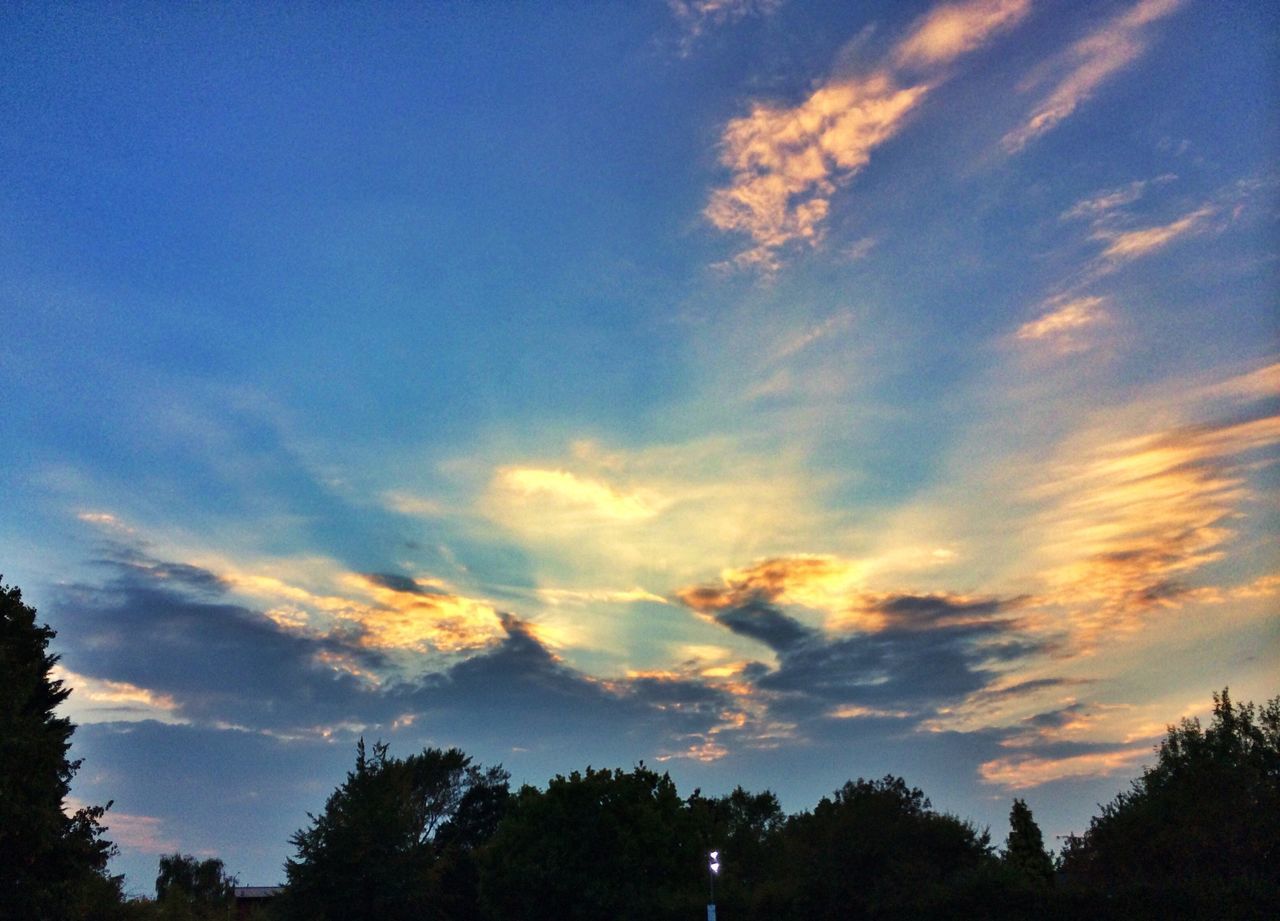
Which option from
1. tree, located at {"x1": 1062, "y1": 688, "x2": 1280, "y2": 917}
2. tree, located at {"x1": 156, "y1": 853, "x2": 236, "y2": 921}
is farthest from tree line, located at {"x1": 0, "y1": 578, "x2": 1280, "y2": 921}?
tree, located at {"x1": 156, "y1": 853, "x2": 236, "y2": 921}

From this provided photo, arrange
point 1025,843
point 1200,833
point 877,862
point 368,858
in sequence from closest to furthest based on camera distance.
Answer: point 1200,833
point 877,862
point 368,858
point 1025,843

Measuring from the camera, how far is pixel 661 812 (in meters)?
71.4

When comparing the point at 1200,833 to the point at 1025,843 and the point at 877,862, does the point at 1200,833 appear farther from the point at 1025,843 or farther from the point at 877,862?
the point at 1025,843

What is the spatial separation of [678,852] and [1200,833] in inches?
1438

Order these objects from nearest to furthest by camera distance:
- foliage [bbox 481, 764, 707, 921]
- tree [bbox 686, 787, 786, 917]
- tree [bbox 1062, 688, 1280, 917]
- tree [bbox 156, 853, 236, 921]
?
tree [bbox 1062, 688, 1280, 917] → tree [bbox 686, 787, 786, 917] → foliage [bbox 481, 764, 707, 921] → tree [bbox 156, 853, 236, 921]

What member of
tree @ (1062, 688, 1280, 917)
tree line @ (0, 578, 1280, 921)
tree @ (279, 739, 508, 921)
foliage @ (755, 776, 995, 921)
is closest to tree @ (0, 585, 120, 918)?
tree line @ (0, 578, 1280, 921)

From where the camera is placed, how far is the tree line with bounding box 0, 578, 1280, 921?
135ft

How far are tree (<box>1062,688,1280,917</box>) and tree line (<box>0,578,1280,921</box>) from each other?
0.08 metres

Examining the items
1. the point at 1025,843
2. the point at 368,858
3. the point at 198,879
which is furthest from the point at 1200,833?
the point at 198,879

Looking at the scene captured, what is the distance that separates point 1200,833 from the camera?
41906 millimetres

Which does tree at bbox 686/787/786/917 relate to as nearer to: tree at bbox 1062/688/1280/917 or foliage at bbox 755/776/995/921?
foliage at bbox 755/776/995/921

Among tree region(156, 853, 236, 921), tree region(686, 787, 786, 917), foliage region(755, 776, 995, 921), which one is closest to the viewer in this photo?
foliage region(755, 776, 995, 921)

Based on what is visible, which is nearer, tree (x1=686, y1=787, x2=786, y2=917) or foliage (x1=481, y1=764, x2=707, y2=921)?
tree (x1=686, y1=787, x2=786, y2=917)

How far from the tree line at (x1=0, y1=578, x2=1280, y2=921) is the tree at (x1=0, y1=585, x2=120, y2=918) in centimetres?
10
